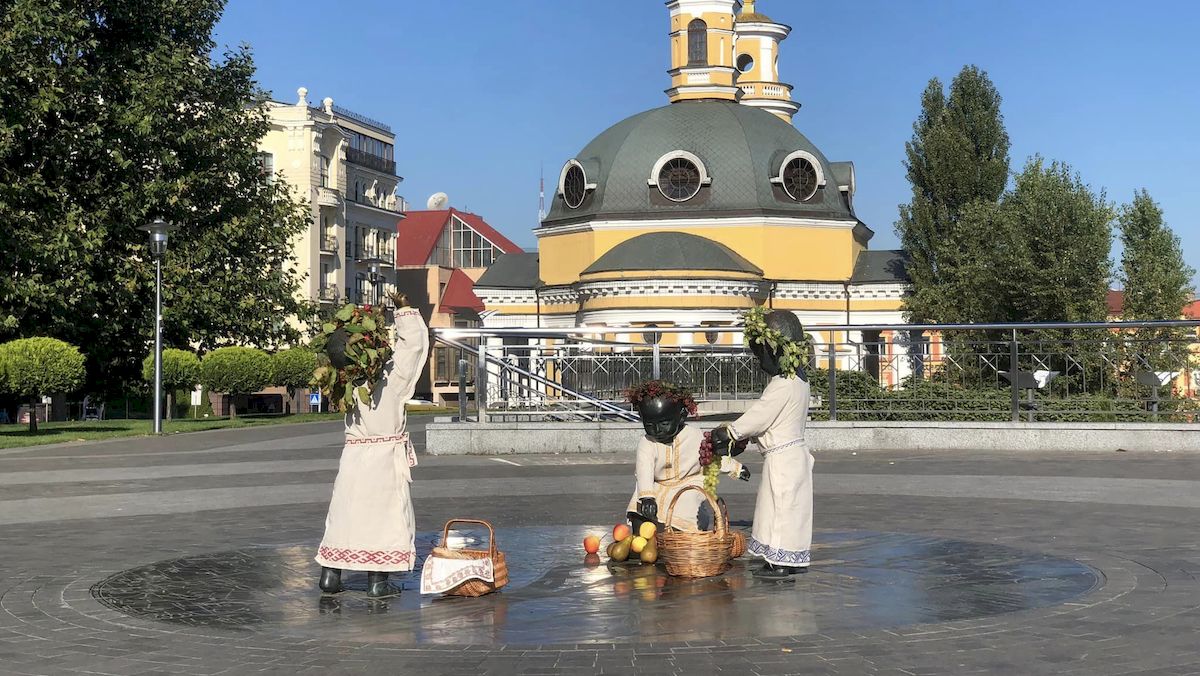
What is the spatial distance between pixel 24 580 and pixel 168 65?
96.8ft

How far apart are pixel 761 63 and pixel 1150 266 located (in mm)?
26893

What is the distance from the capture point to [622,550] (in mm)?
9562

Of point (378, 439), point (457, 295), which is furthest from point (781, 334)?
point (457, 295)

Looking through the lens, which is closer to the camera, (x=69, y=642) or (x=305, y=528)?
(x=69, y=642)

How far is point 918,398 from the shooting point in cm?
2183

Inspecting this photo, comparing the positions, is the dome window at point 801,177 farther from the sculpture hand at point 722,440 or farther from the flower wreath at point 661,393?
the sculpture hand at point 722,440

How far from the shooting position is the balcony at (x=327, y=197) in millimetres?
81438

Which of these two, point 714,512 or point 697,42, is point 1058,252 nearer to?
point 697,42

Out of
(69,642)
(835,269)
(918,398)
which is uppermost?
(835,269)

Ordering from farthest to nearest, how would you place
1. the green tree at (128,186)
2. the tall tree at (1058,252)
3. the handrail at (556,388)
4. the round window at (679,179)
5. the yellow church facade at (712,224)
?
the round window at (679,179) → the yellow church facade at (712,224) → the tall tree at (1058,252) → the green tree at (128,186) → the handrail at (556,388)

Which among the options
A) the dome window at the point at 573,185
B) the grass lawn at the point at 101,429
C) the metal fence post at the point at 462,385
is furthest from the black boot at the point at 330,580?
the dome window at the point at 573,185

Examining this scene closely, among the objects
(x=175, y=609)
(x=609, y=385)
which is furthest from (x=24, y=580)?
(x=609, y=385)

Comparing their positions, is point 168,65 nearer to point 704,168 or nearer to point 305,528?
point 305,528

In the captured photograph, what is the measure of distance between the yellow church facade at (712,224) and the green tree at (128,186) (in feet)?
74.3
